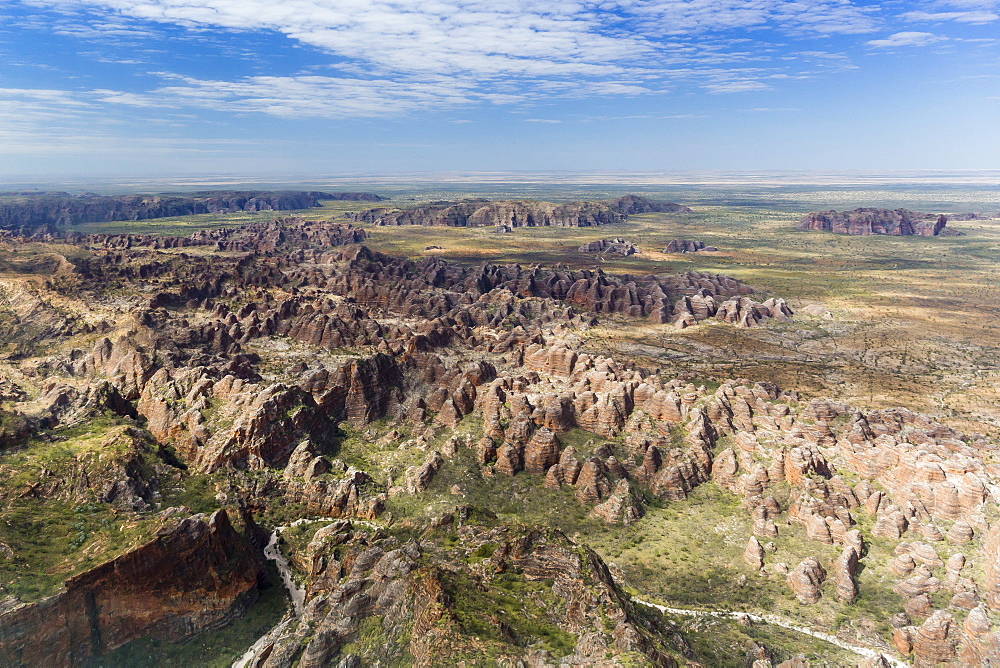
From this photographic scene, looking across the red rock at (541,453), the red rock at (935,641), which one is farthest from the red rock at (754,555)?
the red rock at (541,453)

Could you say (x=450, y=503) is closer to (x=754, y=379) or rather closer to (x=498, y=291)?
(x=754, y=379)

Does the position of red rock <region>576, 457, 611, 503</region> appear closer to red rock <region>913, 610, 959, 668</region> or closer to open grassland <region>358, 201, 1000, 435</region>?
red rock <region>913, 610, 959, 668</region>

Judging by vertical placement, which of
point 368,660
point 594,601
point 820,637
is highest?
point 594,601

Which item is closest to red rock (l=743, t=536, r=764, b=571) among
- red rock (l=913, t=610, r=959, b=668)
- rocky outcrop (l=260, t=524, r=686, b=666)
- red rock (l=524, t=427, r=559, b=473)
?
red rock (l=913, t=610, r=959, b=668)

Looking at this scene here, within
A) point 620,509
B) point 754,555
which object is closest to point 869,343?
point 754,555

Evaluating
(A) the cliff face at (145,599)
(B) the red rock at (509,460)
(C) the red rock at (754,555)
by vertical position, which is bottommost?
(C) the red rock at (754,555)

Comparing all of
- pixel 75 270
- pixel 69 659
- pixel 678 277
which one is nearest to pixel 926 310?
pixel 678 277

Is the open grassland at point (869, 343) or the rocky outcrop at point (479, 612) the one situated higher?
the rocky outcrop at point (479, 612)

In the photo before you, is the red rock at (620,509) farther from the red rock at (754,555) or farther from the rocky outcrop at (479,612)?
the rocky outcrop at (479,612)

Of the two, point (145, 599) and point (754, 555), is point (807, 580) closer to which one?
point (754, 555)
